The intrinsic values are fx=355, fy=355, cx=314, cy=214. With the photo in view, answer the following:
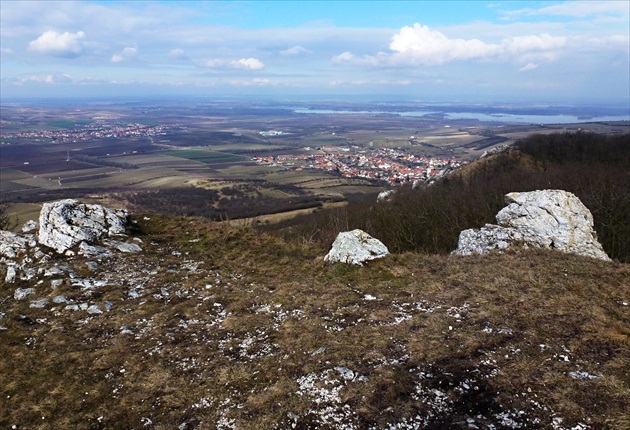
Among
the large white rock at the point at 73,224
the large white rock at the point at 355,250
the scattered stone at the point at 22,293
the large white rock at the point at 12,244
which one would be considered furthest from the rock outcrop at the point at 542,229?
the large white rock at the point at 12,244

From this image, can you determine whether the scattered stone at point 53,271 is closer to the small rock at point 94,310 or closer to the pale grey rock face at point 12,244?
the pale grey rock face at point 12,244

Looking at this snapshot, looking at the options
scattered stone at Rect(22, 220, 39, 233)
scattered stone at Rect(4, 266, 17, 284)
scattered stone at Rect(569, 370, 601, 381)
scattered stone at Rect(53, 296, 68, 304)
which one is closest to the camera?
scattered stone at Rect(569, 370, 601, 381)

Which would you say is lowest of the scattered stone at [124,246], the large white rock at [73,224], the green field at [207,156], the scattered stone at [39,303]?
the scattered stone at [39,303]

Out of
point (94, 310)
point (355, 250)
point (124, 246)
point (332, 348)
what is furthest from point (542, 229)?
point (124, 246)

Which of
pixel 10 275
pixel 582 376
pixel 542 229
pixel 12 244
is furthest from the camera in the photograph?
pixel 542 229

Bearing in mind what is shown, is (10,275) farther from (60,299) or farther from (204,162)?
(204,162)

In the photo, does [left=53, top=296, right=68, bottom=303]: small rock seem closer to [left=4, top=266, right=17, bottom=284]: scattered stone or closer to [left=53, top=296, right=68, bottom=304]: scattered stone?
[left=53, top=296, right=68, bottom=304]: scattered stone

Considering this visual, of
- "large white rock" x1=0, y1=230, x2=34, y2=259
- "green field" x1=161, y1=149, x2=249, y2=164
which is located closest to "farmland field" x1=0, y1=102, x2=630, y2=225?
"green field" x1=161, y1=149, x2=249, y2=164
